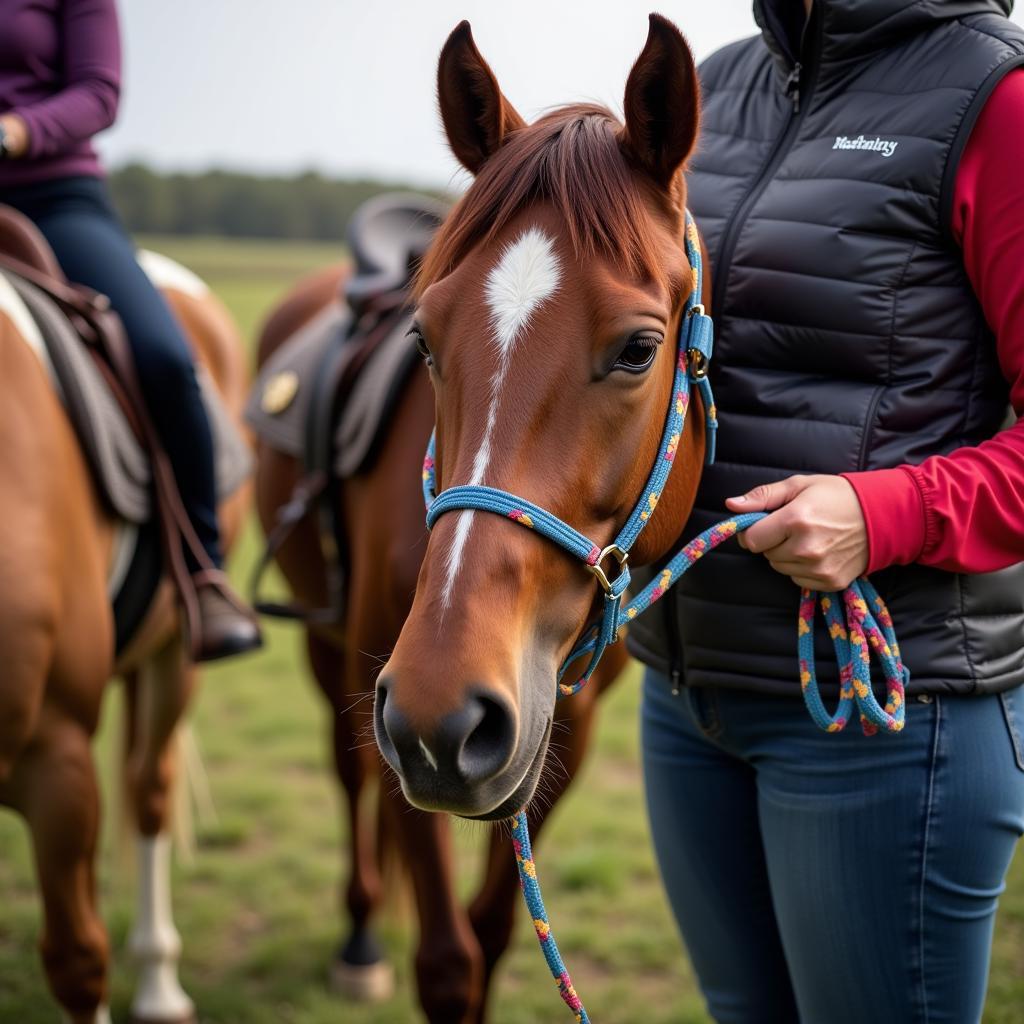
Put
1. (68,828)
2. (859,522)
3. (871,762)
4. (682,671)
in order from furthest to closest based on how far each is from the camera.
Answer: (68,828) < (682,671) < (871,762) < (859,522)

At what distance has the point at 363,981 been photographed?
3270mm

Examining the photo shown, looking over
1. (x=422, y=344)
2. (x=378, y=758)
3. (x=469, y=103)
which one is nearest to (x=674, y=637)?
(x=422, y=344)

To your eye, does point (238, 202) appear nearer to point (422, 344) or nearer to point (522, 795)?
point (422, 344)

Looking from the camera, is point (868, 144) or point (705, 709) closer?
point (868, 144)

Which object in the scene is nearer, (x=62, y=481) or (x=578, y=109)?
(x=578, y=109)

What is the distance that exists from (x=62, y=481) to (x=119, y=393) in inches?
15.6

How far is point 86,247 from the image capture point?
290cm

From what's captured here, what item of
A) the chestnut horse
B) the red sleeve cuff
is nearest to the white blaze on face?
the chestnut horse

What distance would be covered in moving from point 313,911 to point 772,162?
3.04 m

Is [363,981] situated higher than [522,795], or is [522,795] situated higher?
[522,795]

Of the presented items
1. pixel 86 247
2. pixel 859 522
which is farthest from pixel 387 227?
pixel 859 522

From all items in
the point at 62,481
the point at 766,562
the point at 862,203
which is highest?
the point at 862,203

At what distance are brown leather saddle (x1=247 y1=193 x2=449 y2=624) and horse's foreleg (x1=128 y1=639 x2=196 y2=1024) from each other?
47 cm

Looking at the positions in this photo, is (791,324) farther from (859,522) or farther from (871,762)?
(871,762)
